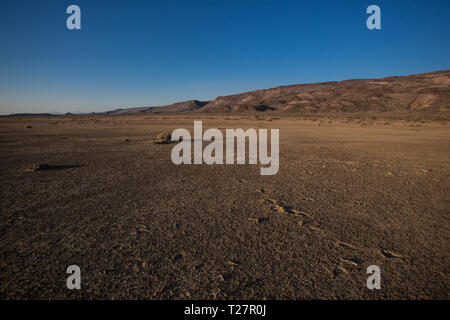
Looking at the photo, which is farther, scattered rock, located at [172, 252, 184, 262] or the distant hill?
the distant hill

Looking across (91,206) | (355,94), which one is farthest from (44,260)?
(355,94)

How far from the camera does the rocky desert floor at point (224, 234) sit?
92.0 inches

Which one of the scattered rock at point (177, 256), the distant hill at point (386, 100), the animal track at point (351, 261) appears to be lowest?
the animal track at point (351, 261)

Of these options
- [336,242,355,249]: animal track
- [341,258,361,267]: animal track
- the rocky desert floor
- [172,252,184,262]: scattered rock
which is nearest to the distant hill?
the rocky desert floor

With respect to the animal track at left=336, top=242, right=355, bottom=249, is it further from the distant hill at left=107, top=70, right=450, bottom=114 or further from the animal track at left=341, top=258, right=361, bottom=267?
the distant hill at left=107, top=70, right=450, bottom=114

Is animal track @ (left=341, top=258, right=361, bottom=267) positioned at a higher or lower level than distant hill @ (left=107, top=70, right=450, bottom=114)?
lower

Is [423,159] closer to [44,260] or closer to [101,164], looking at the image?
[44,260]

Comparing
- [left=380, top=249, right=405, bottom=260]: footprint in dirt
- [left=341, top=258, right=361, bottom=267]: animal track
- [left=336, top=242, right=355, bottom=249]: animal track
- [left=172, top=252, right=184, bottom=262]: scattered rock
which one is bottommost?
[left=341, top=258, right=361, bottom=267]: animal track

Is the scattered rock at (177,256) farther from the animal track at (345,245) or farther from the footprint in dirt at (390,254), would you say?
the footprint in dirt at (390,254)

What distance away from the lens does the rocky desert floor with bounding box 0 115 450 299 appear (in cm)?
234

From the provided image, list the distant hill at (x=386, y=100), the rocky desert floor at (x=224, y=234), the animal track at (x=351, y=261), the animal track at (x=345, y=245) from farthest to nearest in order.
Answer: the distant hill at (x=386, y=100), the animal track at (x=345, y=245), the animal track at (x=351, y=261), the rocky desert floor at (x=224, y=234)

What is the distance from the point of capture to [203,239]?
3199 mm

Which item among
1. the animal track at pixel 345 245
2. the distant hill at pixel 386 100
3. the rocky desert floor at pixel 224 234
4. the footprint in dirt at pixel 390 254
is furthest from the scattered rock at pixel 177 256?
the distant hill at pixel 386 100

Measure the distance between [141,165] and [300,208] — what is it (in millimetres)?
5786
